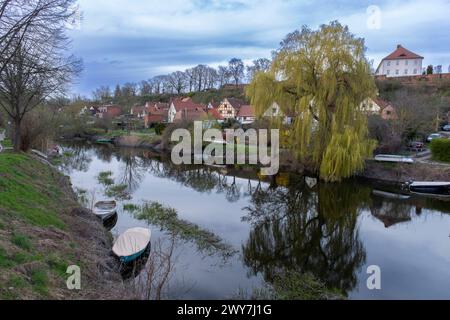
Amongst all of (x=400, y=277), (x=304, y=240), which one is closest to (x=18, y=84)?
(x=304, y=240)

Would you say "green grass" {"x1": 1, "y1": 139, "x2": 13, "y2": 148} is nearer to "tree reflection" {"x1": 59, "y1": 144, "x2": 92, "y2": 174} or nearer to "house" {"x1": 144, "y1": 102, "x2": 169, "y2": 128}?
"tree reflection" {"x1": 59, "y1": 144, "x2": 92, "y2": 174}

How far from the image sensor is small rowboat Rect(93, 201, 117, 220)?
13.1 meters

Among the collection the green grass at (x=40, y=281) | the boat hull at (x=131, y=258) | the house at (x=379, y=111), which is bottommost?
the boat hull at (x=131, y=258)

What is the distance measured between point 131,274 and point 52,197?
18.5 feet

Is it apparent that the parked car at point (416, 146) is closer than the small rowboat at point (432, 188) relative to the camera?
No

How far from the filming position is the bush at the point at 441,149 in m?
23.3

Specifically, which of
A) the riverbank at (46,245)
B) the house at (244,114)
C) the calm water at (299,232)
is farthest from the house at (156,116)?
the riverbank at (46,245)

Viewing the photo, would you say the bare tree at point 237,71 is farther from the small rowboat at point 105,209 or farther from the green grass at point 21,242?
the green grass at point 21,242

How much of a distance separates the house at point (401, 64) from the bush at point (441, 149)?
43000mm

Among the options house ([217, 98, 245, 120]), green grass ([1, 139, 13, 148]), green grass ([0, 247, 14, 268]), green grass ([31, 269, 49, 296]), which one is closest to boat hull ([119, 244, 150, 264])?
green grass ([31, 269, 49, 296])

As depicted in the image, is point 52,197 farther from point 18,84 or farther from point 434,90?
point 434,90

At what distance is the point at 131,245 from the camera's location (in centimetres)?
989

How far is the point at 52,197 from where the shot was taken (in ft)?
41.2

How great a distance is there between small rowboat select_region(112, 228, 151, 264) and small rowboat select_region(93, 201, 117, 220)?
9.51 ft
